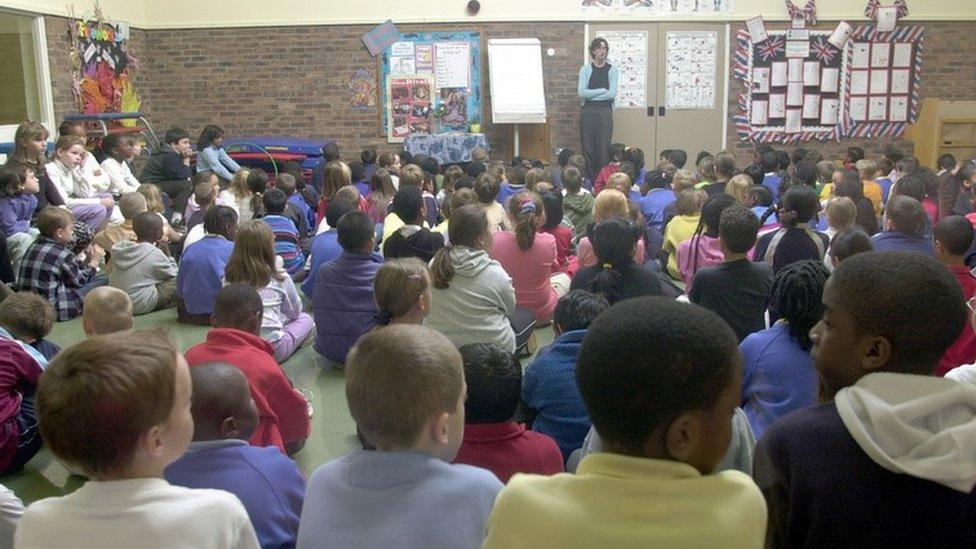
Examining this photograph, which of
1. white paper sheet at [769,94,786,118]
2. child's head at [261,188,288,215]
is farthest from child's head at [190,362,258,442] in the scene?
white paper sheet at [769,94,786,118]

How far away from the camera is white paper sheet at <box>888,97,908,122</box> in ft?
36.8

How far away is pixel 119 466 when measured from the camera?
1.45 meters

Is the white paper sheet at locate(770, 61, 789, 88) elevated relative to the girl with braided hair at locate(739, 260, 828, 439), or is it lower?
elevated

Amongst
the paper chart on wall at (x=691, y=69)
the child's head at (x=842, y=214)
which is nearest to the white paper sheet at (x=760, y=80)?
the paper chart on wall at (x=691, y=69)

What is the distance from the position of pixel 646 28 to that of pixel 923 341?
33.8 feet

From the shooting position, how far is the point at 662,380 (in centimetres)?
116

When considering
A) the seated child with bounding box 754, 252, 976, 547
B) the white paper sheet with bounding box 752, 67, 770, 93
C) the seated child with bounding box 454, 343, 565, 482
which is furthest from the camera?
the white paper sheet with bounding box 752, 67, 770, 93

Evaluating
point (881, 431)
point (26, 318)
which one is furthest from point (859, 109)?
point (881, 431)

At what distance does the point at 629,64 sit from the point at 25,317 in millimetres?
8991

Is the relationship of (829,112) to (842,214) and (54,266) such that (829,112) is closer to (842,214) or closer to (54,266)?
(842,214)

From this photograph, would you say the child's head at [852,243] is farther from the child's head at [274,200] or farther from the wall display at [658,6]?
the wall display at [658,6]

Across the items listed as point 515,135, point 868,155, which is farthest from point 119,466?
point 868,155

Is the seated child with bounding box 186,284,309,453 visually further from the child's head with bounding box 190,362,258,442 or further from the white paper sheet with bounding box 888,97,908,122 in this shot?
the white paper sheet with bounding box 888,97,908,122

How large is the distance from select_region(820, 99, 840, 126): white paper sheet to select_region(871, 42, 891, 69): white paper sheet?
2.15 feet
